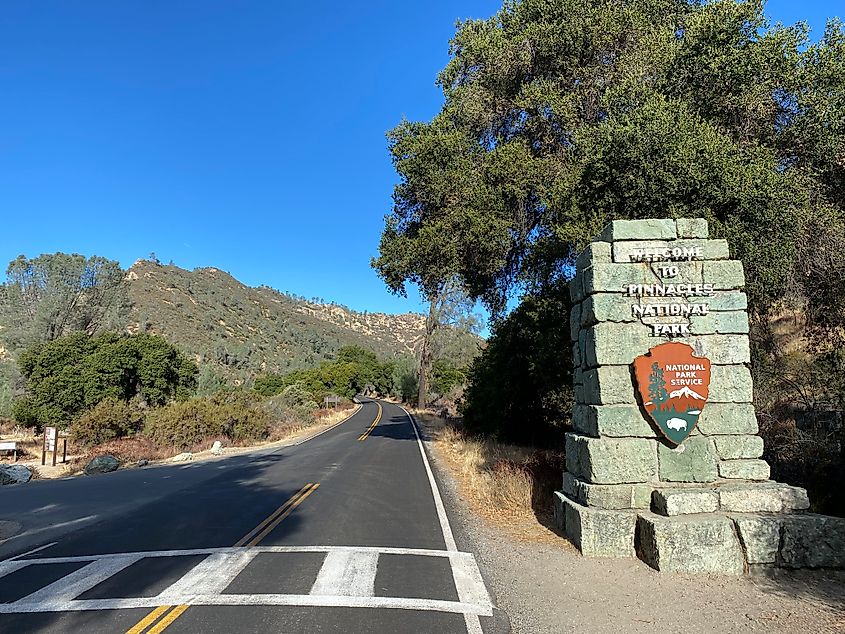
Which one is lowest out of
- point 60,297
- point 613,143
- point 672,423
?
point 672,423

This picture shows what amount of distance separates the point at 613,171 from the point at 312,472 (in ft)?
36.5

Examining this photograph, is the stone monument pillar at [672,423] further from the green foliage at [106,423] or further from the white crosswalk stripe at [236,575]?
the green foliage at [106,423]

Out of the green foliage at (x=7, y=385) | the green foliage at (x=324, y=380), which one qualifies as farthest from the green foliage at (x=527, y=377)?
the green foliage at (x=324, y=380)

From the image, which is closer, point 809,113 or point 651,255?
point 651,255

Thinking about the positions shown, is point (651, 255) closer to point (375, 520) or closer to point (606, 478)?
point (606, 478)

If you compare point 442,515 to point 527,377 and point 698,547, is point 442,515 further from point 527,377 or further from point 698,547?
point 527,377

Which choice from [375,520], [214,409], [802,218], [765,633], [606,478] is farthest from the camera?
[214,409]

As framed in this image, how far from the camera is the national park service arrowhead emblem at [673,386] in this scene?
7.20 metres

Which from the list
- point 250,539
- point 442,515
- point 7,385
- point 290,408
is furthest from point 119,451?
point 7,385

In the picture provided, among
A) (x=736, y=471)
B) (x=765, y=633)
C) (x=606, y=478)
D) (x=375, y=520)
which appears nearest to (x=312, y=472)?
(x=375, y=520)

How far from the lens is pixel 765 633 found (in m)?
4.79

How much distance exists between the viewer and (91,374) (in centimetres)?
2955

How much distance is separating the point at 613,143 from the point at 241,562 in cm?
979

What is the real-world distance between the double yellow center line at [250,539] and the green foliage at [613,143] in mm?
7880
